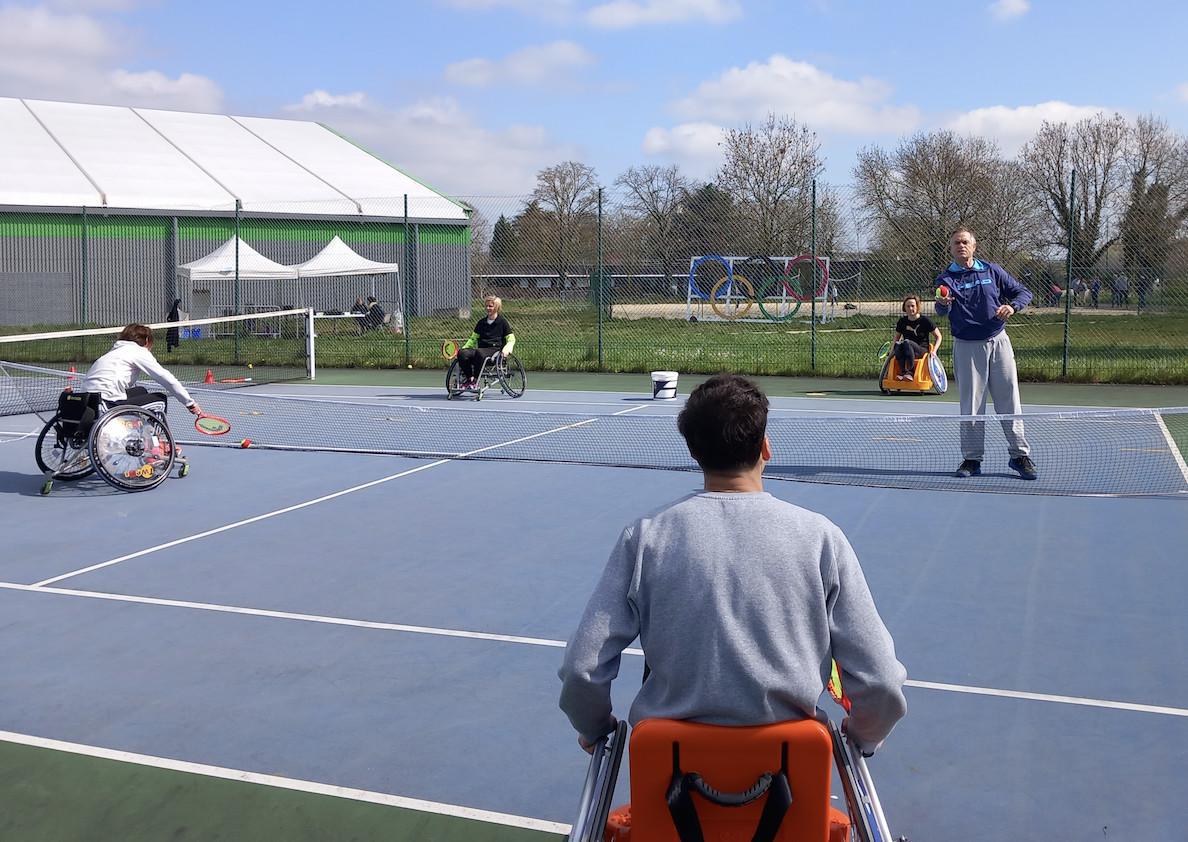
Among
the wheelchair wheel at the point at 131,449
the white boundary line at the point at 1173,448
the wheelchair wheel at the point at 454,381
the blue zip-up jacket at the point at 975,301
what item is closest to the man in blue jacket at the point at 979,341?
the blue zip-up jacket at the point at 975,301

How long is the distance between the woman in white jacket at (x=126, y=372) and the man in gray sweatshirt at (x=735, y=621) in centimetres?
624

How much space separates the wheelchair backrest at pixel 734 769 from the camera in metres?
1.94

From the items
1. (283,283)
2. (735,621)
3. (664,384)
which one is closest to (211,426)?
(664,384)

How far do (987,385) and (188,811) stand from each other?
6379 millimetres

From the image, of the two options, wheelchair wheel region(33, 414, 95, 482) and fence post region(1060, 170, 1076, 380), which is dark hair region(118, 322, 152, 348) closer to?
wheelchair wheel region(33, 414, 95, 482)

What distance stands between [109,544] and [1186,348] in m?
14.7

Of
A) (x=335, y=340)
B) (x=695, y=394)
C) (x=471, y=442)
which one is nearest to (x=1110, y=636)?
(x=695, y=394)

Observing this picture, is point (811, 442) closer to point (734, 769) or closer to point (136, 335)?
point (136, 335)

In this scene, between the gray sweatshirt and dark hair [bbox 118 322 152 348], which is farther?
dark hair [bbox 118 322 152 348]

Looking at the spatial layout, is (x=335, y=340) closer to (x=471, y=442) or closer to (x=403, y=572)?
(x=471, y=442)

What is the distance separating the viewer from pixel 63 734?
3.69m

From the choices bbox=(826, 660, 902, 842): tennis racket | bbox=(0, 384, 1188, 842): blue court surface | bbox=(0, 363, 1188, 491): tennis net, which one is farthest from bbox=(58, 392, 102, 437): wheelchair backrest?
bbox=(826, 660, 902, 842): tennis racket

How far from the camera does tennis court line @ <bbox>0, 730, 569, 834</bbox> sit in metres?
3.12

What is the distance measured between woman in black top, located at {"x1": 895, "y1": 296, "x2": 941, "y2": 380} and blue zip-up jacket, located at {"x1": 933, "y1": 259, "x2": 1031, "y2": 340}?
5.22m
